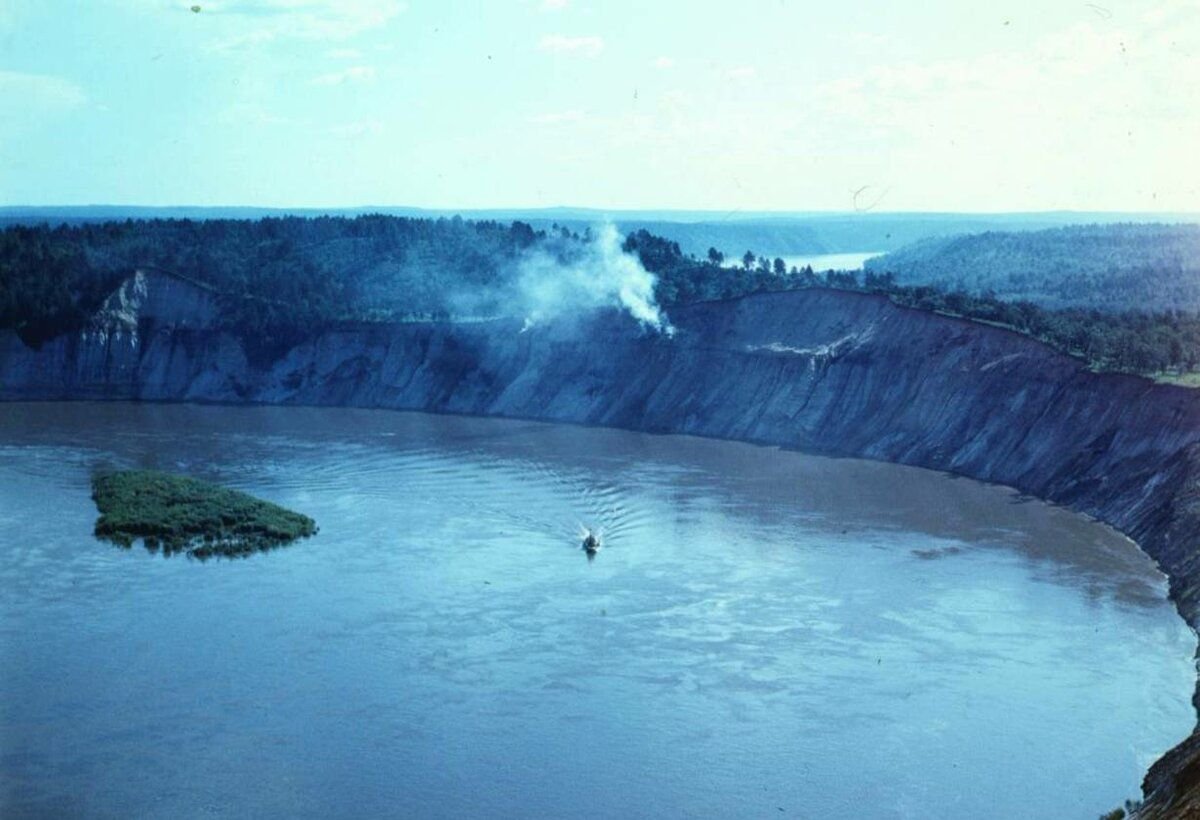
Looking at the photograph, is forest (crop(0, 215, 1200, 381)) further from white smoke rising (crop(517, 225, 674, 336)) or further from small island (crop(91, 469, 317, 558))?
small island (crop(91, 469, 317, 558))

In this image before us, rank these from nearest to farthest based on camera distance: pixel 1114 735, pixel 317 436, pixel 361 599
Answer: pixel 1114 735
pixel 361 599
pixel 317 436

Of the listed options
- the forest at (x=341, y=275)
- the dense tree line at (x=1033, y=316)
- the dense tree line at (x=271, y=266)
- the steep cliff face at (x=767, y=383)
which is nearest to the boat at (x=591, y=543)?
the steep cliff face at (x=767, y=383)

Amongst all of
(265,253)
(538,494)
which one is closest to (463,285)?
(265,253)

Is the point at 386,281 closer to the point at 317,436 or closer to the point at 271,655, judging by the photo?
the point at 317,436

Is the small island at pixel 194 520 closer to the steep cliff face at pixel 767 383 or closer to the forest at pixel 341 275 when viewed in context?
Answer: the steep cliff face at pixel 767 383

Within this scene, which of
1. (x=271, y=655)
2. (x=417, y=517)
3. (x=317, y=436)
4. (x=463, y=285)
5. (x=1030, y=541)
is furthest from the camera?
(x=463, y=285)

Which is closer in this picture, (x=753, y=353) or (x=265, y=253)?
(x=753, y=353)
